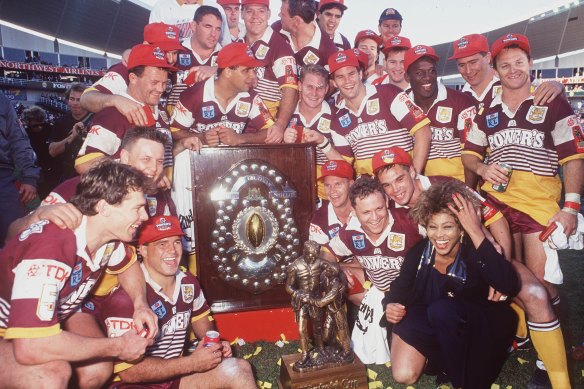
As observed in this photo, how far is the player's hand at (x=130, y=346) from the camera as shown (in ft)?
7.82

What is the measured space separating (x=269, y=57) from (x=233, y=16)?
1.28 m

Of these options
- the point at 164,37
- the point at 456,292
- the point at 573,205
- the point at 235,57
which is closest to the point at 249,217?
the point at 235,57

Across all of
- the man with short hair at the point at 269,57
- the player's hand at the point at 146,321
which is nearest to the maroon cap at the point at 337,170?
the man with short hair at the point at 269,57

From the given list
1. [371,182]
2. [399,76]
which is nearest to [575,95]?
[399,76]

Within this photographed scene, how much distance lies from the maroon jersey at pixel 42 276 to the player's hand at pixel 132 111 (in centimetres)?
121

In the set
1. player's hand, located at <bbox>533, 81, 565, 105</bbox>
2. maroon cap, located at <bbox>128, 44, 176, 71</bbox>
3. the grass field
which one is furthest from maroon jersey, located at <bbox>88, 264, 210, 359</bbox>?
player's hand, located at <bbox>533, 81, 565, 105</bbox>

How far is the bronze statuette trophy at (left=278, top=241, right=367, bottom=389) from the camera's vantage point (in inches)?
114

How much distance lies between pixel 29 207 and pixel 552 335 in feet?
33.6

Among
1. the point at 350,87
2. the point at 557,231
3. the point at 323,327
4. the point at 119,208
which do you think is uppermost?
the point at 350,87

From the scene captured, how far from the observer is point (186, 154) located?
387cm

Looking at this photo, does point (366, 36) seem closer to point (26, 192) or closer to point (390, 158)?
point (390, 158)

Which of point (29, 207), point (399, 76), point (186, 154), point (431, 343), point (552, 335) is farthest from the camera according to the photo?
point (29, 207)

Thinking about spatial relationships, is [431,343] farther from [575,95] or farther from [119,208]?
[575,95]

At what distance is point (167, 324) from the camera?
120 inches
